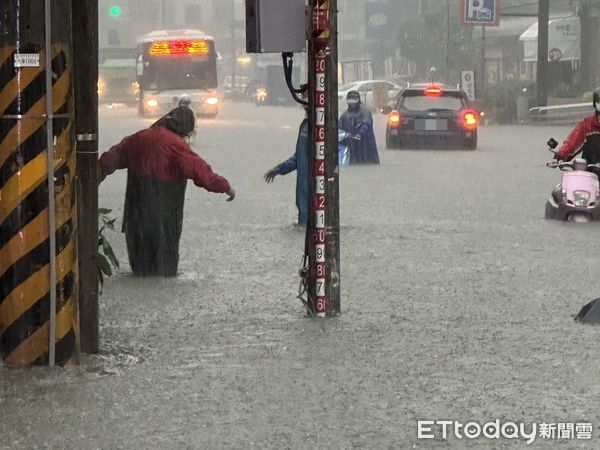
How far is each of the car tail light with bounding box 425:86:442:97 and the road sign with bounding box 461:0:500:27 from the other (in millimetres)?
20112

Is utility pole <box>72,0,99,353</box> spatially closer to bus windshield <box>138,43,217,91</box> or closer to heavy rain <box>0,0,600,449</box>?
heavy rain <box>0,0,600,449</box>

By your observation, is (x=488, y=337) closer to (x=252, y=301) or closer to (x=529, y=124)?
(x=252, y=301)

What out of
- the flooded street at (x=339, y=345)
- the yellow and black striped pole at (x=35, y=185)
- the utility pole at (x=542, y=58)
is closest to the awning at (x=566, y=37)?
the utility pole at (x=542, y=58)

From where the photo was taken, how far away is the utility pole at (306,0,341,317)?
1136 cm

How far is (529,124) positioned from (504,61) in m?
29.1

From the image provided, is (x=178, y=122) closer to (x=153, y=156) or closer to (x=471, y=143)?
(x=153, y=156)

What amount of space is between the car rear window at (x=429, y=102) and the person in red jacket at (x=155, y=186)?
2148 centimetres

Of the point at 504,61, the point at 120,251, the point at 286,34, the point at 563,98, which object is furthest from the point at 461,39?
the point at 286,34

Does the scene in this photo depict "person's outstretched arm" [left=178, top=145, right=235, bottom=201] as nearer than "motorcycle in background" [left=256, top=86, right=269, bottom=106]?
Yes

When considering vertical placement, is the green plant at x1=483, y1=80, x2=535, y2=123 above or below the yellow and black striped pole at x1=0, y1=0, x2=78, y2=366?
below

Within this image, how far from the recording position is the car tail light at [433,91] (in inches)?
1390

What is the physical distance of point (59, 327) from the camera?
9250 millimetres

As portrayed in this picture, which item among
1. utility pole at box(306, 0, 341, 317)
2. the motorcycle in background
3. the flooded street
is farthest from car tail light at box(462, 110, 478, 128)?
the motorcycle in background

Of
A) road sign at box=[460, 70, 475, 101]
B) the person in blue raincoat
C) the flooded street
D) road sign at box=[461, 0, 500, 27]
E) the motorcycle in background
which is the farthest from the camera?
the motorcycle in background
